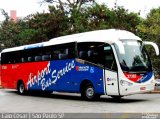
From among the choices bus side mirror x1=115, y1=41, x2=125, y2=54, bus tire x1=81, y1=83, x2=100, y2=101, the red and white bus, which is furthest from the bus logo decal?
bus side mirror x1=115, y1=41, x2=125, y2=54

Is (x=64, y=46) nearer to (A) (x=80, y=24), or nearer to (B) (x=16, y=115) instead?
(B) (x=16, y=115)

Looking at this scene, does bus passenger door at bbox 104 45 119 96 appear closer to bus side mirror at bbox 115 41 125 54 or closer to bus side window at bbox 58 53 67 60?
bus side mirror at bbox 115 41 125 54

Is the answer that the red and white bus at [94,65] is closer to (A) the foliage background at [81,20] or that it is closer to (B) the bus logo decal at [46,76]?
(B) the bus logo decal at [46,76]

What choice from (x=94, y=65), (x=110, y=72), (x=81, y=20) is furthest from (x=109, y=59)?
(x=81, y=20)

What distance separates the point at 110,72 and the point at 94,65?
3.86 ft

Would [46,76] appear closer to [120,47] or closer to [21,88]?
[21,88]

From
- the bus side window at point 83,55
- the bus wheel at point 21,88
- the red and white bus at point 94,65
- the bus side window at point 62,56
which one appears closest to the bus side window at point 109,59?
the red and white bus at point 94,65

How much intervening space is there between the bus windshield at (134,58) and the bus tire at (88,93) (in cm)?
231

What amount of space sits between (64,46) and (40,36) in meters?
21.6

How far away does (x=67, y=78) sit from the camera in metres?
22.4

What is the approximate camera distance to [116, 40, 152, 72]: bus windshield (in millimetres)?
19000

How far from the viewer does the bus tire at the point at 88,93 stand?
2046 cm

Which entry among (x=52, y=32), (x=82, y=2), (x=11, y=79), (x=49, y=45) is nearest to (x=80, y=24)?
(x=52, y=32)

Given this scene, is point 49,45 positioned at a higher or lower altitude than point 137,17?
lower
